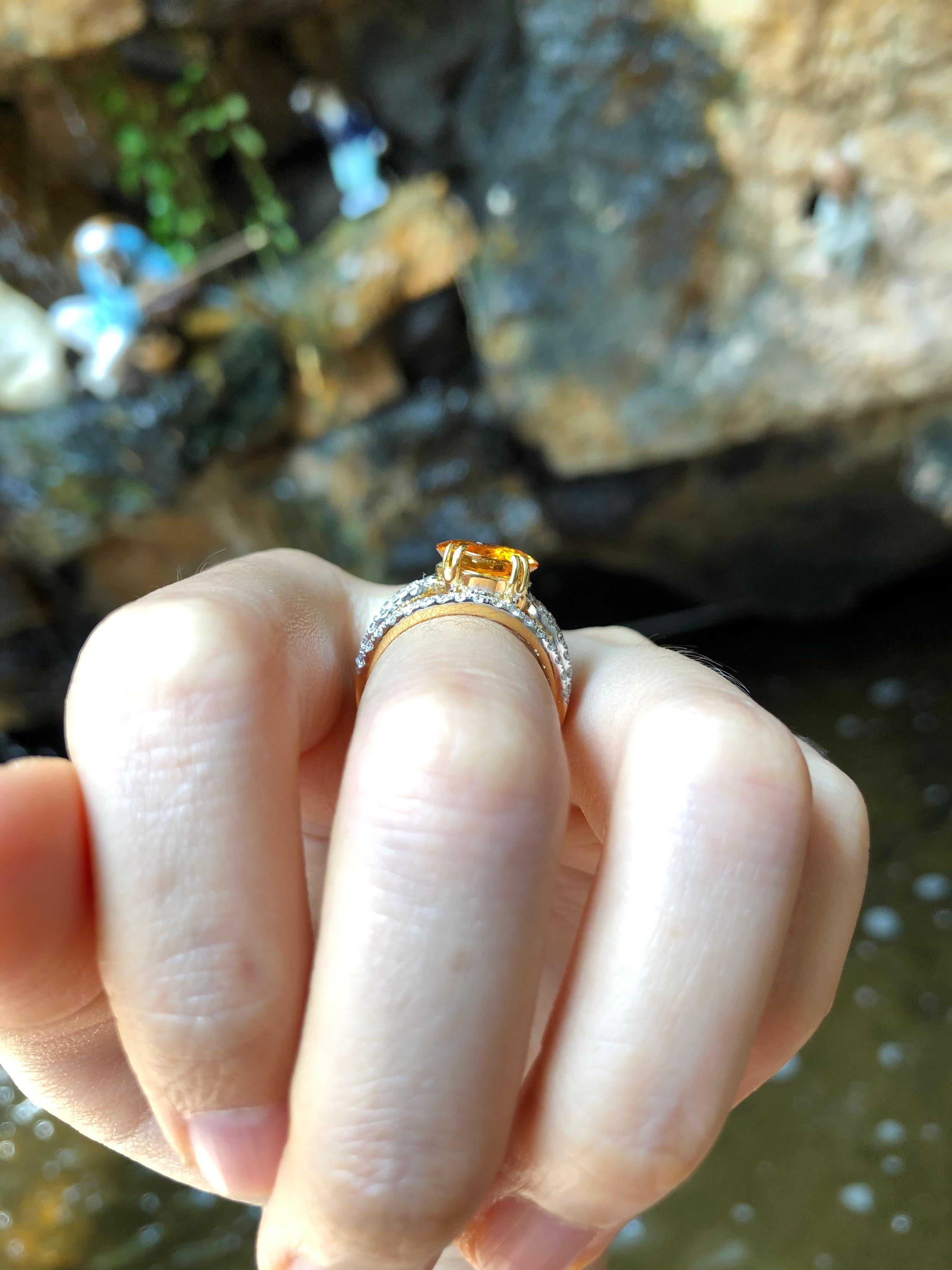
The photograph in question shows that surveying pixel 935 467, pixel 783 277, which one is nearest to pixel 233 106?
pixel 783 277

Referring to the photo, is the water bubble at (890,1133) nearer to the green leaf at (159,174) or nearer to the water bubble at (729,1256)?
the water bubble at (729,1256)

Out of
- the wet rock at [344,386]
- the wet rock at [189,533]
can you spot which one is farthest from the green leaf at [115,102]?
the wet rock at [189,533]

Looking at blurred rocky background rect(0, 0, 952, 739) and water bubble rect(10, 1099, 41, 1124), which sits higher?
blurred rocky background rect(0, 0, 952, 739)

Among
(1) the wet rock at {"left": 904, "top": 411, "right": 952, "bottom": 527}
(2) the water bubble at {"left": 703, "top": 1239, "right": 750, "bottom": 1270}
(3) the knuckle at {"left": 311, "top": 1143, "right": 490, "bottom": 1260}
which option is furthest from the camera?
(1) the wet rock at {"left": 904, "top": 411, "right": 952, "bottom": 527}

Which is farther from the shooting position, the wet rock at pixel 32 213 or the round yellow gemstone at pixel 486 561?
the wet rock at pixel 32 213

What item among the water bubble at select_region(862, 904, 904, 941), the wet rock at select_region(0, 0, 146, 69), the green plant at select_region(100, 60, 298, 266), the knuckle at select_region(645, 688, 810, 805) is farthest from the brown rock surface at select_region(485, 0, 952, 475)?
the knuckle at select_region(645, 688, 810, 805)

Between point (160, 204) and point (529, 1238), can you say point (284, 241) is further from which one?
point (529, 1238)

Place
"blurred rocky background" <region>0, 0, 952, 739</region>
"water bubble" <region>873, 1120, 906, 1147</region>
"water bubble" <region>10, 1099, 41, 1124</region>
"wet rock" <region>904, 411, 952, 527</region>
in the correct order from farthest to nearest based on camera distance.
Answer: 1. "wet rock" <region>904, 411, 952, 527</region>
2. "blurred rocky background" <region>0, 0, 952, 739</region>
3. "water bubble" <region>10, 1099, 41, 1124</region>
4. "water bubble" <region>873, 1120, 906, 1147</region>

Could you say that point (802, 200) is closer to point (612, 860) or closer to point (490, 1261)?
point (612, 860)

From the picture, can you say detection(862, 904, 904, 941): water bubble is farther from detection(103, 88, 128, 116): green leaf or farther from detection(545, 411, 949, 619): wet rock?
detection(103, 88, 128, 116): green leaf
